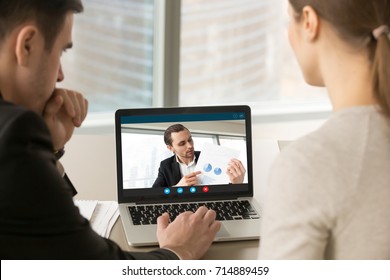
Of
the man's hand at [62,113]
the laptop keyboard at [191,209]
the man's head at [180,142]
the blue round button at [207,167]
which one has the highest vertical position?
the man's hand at [62,113]

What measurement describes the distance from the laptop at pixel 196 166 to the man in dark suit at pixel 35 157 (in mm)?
243

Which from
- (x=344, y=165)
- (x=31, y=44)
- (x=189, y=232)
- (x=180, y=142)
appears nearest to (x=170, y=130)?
(x=180, y=142)

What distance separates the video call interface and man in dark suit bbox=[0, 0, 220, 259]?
28cm

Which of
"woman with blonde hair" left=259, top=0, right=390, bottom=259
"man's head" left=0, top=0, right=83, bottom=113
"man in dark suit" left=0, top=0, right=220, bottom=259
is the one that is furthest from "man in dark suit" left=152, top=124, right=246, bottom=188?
"woman with blonde hair" left=259, top=0, right=390, bottom=259

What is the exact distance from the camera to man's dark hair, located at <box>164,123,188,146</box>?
5.27 ft

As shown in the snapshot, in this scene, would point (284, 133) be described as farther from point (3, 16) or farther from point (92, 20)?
point (3, 16)

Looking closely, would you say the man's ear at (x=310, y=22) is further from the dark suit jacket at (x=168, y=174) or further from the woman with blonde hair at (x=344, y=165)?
the dark suit jacket at (x=168, y=174)

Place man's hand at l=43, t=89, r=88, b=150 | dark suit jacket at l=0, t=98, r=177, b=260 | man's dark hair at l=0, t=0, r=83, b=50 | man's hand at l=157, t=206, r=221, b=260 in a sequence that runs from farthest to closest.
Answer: man's hand at l=43, t=89, r=88, b=150 < man's hand at l=157, t=206, r=221, b=260 < man's dark hair at l=0, t=0, r=83, b=50 < dark suit jacket at l=0, t=98, r=177, b=260

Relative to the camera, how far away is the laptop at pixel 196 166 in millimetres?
1571

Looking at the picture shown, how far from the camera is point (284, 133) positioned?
12.0ft

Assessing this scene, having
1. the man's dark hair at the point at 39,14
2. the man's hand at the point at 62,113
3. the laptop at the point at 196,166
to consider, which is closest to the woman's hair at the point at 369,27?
the man's dark hair at the point at 39,14

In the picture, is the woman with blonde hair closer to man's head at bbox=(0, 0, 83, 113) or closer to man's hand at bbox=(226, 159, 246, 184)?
man's head at bbox=(0, 0, 83, 113)

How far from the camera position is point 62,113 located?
1560 millimetres

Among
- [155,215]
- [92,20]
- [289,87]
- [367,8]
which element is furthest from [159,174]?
[289,87]
